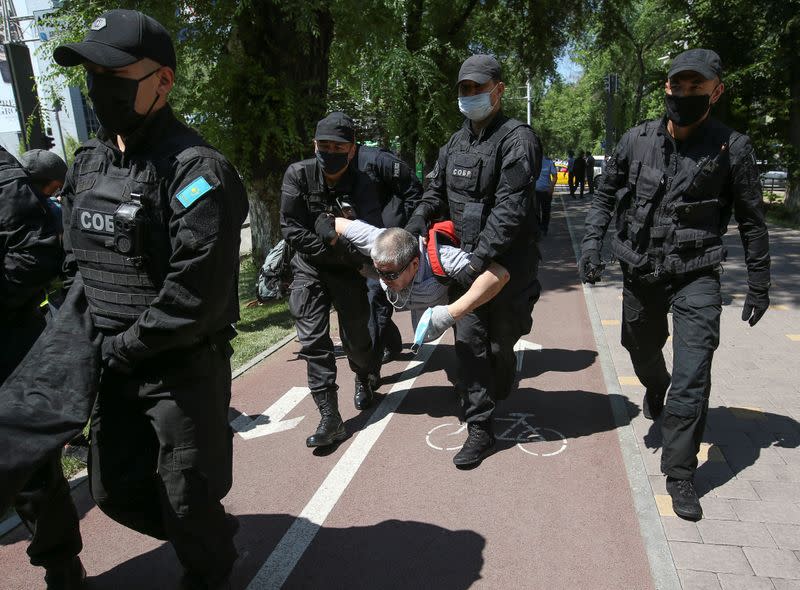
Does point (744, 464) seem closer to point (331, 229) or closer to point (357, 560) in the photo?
point (357, 560)

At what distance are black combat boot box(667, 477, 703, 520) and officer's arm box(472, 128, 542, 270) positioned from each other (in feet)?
5.07

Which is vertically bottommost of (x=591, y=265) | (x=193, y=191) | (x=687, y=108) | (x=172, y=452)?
(x=172, y=452)

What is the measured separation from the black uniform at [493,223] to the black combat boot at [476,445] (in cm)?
7

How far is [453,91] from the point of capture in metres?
17.7

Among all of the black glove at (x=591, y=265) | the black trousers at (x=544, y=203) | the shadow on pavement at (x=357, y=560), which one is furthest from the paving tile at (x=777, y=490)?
the black trousers at (x=544, y=203)

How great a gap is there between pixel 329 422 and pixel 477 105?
2300 mm

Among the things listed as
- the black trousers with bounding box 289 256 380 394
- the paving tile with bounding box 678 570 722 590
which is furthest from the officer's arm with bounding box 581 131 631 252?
the paving tile with bounding box 678 570 722 590

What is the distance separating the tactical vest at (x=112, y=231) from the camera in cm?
225

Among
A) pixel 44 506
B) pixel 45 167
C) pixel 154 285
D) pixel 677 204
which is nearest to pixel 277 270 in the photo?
pixel 45 167

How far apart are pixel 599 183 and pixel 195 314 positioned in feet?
9.34

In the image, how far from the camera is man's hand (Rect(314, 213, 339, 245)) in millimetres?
4184

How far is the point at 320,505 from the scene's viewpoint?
3.60 m

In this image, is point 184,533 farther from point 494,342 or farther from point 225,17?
point 225,17

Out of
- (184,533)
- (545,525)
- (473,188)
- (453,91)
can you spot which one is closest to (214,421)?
(184,533)
